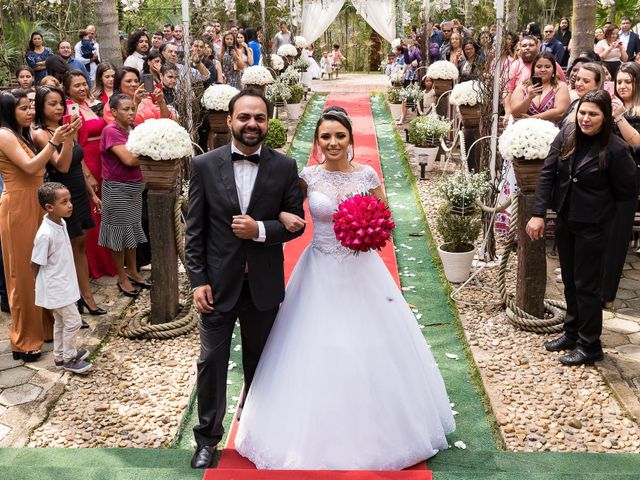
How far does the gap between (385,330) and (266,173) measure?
1.02 m

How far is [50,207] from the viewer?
16.2ft

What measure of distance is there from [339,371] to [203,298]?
0.77 m

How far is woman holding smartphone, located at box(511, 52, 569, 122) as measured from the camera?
7004mm

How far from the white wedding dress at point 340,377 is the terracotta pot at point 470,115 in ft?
15.7

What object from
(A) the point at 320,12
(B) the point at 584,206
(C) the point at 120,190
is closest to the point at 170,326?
(C) the point at 120,190

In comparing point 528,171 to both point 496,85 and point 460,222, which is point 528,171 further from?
point 496,85

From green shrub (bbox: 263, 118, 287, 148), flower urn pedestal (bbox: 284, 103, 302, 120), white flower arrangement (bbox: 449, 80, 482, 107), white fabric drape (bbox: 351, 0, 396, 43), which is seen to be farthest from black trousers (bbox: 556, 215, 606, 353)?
white fabric drape (bbox: 351, 0, 396, 43)

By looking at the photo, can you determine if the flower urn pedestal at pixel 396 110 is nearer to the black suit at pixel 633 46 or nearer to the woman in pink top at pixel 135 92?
the black suit at pixel 633 46

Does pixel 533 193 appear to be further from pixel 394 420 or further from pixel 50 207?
pixel 50 207

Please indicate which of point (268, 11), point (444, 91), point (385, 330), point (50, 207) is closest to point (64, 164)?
point (50, 207)

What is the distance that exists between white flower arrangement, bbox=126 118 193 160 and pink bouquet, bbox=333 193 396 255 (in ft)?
6.60

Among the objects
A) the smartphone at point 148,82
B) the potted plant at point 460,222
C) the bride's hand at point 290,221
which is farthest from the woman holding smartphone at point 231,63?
the bride's hand at point 290,221

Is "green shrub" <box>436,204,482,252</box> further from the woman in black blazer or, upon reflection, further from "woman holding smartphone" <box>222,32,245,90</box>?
"woman holding smartphone" <box>222,32,245,90</box>

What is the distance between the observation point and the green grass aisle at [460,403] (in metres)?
3.69
